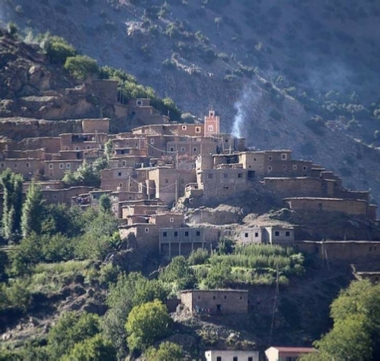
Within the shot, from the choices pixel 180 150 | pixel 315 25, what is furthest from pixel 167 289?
pixel 315 25

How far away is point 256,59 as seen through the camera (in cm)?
15012

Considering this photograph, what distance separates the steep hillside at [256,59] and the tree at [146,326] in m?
39.1

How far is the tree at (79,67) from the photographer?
108375 mm

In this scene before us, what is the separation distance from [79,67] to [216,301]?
2677cm

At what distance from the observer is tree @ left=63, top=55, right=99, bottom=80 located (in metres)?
108

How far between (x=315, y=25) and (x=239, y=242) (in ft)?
235

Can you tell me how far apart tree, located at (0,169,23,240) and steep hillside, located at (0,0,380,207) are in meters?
25.2

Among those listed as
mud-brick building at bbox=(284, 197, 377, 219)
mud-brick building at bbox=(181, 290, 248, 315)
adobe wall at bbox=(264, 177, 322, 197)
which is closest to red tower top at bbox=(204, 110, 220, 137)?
adobe wall at bbox=(264, 177, 322, 197)

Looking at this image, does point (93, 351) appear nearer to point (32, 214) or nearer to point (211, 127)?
point (32, 214)

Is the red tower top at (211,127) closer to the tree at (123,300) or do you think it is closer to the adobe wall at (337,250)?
the adobe wall at (337,250)

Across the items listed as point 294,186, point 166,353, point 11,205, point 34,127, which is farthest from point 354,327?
point 34,127

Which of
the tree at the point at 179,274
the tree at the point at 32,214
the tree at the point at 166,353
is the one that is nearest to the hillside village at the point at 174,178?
the tree at the point at 179,274

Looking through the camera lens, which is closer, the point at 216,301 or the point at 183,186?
the point at 216,301

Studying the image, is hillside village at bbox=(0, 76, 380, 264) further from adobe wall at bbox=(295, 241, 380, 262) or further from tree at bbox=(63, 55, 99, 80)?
tree at bbox=(63, 55, 99, 80)
